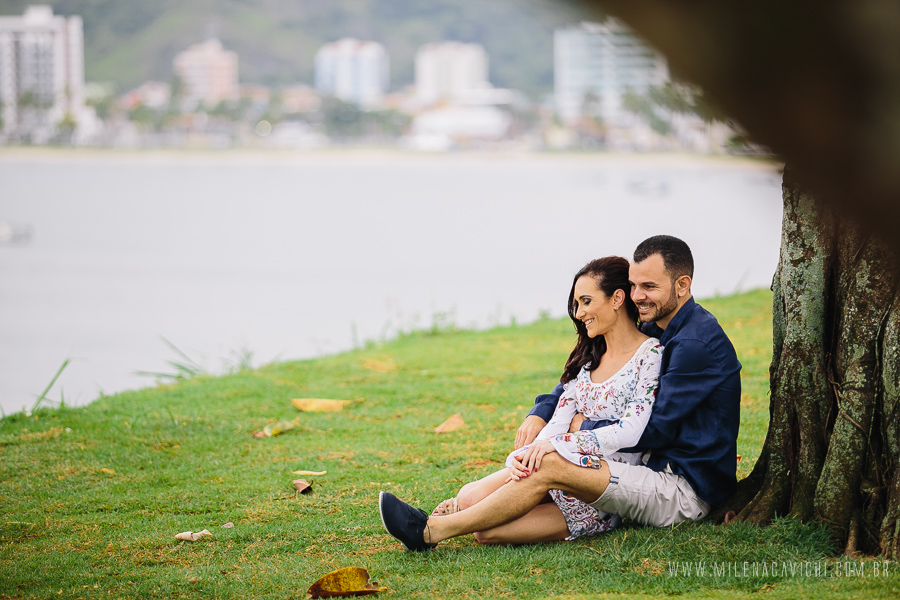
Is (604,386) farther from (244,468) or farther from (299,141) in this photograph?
(299,141)

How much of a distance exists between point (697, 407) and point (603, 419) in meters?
0.37

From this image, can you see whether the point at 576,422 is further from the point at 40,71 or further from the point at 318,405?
the point at 40,71

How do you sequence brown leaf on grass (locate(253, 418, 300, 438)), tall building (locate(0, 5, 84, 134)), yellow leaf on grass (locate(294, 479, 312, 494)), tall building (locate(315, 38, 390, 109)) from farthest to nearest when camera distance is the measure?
tall building (locate(315, 38, 390, 109))
tall building (locate(0, 5, 84, 134))
brown leaf on grass (locate(253, 418, 300, 438))
yellow leaf on grass (locate(294, 479, 312, 494))

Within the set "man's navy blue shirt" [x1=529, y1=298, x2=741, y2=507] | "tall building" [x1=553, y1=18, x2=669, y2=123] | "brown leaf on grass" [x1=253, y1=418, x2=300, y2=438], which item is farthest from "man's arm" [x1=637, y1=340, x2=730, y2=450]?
"brown leaf on grass" [x1=253, y1=418, x2=300, y2=438]

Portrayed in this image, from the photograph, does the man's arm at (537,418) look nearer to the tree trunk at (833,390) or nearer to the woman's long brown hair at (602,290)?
the woman's long brown hair at (602,290)

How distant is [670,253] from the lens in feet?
11.3

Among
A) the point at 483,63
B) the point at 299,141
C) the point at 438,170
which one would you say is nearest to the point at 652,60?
the point at 438,170

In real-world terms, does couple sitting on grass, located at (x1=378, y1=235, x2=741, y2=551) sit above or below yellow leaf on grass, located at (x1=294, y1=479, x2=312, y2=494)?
above

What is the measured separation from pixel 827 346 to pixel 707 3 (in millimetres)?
2928

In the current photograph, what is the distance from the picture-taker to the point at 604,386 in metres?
3.54

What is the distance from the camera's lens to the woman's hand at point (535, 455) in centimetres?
328

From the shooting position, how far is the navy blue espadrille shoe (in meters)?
3.34

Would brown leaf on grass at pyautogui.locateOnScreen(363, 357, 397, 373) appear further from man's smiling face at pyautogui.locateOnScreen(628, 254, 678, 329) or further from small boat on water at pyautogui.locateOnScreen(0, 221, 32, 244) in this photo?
small boat on water at pyautogui.locateOnScreen(0, 221, 32, 244)

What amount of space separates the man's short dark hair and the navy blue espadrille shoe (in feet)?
4.26
